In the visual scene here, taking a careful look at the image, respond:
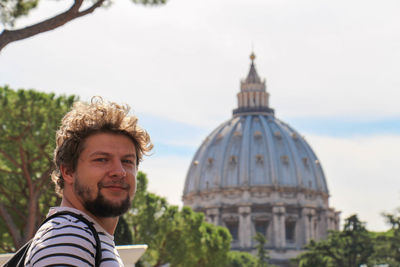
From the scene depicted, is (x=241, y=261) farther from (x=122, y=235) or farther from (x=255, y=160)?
(x=122, y=235)

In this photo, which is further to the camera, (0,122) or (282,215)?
(282,215)

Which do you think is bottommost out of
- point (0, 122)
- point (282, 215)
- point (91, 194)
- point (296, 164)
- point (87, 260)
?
point (87, 260)

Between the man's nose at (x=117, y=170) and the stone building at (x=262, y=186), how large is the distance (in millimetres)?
106549

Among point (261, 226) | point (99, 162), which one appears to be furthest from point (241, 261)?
point (99, 162)

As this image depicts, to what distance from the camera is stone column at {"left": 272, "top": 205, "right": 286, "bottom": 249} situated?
109 metres

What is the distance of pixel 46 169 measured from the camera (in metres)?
27.8

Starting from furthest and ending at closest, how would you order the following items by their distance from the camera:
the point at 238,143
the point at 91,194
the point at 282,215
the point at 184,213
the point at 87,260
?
the point at 238,143
the point at 282,215
the point at 184,213
the point at 91,194
the point at 87,260

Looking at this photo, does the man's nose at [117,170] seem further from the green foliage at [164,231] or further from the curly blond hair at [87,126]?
the green foliage at [164,231]

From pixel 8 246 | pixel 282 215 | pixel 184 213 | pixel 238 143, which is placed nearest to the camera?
pixel 8 246

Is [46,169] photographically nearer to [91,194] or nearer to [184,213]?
[184,213]

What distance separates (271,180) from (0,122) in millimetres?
89625

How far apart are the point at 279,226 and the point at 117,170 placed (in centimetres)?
10834

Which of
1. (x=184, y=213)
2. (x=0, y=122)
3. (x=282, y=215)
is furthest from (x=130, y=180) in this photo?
(x=282, y=215)

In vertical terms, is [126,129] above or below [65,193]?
above
